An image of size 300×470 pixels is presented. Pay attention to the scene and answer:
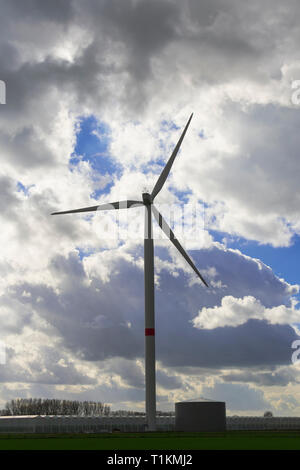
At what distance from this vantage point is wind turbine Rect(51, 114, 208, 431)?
8956 centimetres

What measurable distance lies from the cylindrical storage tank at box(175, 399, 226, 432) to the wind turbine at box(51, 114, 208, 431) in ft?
83.9

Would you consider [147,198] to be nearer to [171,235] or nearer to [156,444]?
[171,235]

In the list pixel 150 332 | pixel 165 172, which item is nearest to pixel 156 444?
pixel 150 332

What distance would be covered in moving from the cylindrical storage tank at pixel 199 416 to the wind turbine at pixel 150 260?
83.9 ft

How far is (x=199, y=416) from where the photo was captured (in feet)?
373

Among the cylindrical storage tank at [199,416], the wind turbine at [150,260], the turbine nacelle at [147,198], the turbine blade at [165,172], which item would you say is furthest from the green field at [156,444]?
the cylindrical storage tank at [199,416]

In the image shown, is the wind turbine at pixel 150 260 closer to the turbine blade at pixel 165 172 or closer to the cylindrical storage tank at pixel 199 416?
the turbine blade at pixel 165 172

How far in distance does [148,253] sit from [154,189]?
11834 millimetres

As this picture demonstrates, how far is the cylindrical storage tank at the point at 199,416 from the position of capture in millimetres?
113250

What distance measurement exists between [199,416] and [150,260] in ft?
124

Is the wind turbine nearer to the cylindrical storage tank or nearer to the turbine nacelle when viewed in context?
the turbine nacelle
